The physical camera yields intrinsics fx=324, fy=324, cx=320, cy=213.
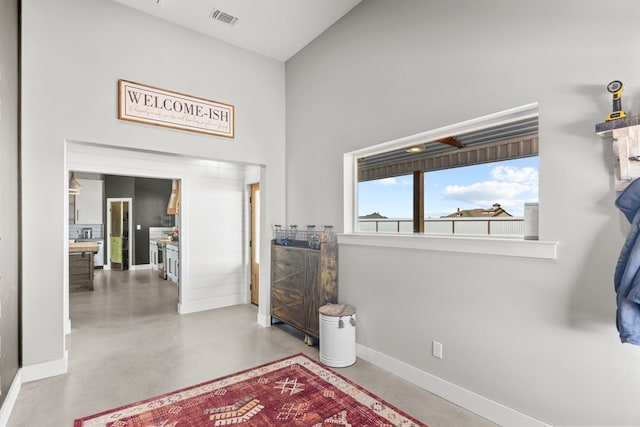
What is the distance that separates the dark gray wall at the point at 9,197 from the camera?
2.30m

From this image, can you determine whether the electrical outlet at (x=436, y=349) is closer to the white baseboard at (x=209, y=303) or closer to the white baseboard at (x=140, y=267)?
the white baseboard at (x=209, y=303)

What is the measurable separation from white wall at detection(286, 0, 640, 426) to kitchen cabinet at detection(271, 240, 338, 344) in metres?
0.22

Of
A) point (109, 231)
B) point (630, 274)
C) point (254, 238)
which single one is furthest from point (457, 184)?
point (109, 231)

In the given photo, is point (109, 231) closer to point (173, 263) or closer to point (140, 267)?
point (140, 267)

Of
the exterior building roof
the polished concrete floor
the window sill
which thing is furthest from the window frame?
the polished concrete floor

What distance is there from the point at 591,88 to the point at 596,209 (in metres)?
0.69

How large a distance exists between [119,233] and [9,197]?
7.84m

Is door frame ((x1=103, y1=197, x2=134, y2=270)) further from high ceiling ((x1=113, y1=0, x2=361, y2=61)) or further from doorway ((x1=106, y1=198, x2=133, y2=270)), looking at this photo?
high ceiling ((x1=113, y1=0, x2=361, y2=61))

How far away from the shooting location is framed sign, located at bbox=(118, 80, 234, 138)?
3328 millimetres

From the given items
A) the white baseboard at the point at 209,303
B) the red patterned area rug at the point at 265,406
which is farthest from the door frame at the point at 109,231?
the red patterned area rug at the point at 265,406

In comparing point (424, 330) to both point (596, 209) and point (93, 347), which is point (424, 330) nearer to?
point (596, 209)

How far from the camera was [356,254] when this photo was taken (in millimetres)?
3361

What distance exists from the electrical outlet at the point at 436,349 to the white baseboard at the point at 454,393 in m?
0.18

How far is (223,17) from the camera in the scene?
3557mm
